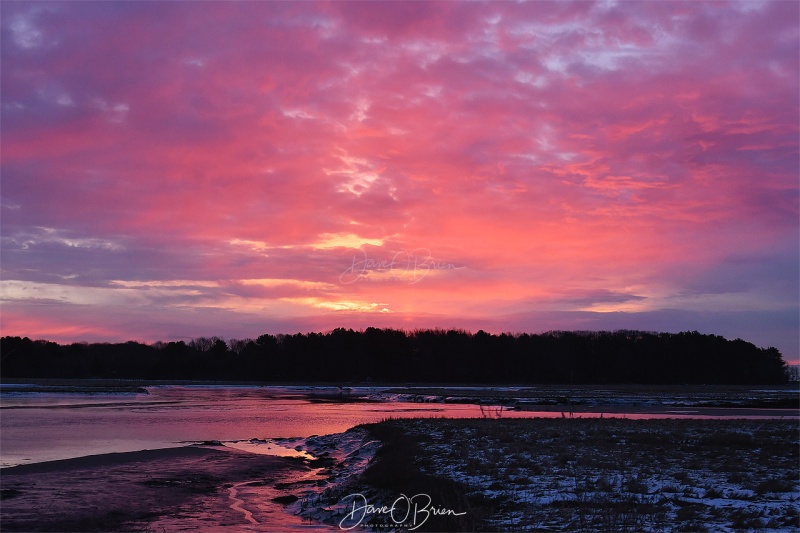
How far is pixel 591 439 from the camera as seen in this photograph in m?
26.8

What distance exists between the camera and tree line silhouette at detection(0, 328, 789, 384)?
540ft

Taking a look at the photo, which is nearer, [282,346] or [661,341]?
[661,341]

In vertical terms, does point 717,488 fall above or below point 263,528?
above

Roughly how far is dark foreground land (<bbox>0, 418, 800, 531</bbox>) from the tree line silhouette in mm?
144843

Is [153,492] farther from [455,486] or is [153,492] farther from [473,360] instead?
[473,360]

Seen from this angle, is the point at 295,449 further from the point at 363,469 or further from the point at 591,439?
the point at 591,439

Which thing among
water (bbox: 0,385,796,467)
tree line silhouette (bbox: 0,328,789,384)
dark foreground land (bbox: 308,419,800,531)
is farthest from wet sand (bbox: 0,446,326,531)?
tree line silhouette (bbox: 0,328,789,384)

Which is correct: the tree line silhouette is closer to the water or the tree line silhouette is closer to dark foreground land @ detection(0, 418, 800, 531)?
the water

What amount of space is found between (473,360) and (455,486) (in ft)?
529

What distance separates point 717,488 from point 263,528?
38.5 feet

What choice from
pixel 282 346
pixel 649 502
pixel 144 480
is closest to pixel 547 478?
pixel 649 502

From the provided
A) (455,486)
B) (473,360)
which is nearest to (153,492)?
(455,486)

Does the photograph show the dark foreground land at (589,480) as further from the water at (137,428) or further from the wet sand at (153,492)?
the water at (137,428)

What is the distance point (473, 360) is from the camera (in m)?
177
